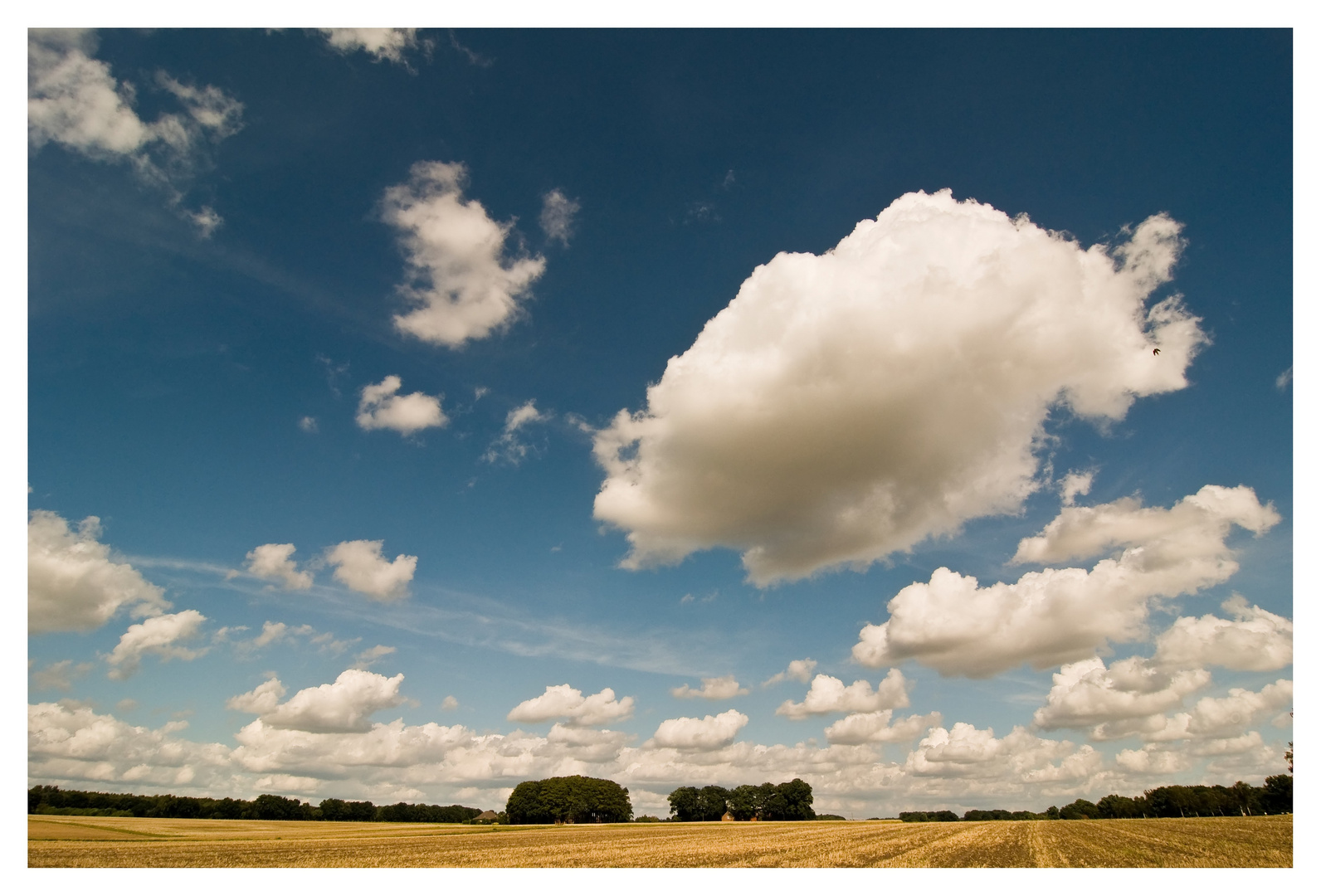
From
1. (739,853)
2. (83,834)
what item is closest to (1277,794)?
(739,853)

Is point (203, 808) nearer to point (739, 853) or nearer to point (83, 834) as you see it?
point (83, 834)

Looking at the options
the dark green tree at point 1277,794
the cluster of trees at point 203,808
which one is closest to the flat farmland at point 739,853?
the cluster of trees at point 203,808

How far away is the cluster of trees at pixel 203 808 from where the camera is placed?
12900 cm

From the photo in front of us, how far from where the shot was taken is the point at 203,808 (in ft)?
468

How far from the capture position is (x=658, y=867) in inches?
1463

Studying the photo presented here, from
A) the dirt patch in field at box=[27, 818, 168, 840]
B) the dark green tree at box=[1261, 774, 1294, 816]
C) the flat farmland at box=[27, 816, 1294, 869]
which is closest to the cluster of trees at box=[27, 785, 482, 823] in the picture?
the dirt patch in field at box=[27, 818, 168, 840]

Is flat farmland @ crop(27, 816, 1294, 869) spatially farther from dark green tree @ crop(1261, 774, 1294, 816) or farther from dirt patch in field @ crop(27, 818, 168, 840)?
dark green tree @ crop(1261, 774, 1294, 816)

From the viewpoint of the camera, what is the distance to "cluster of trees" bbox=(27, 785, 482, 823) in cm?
12900
